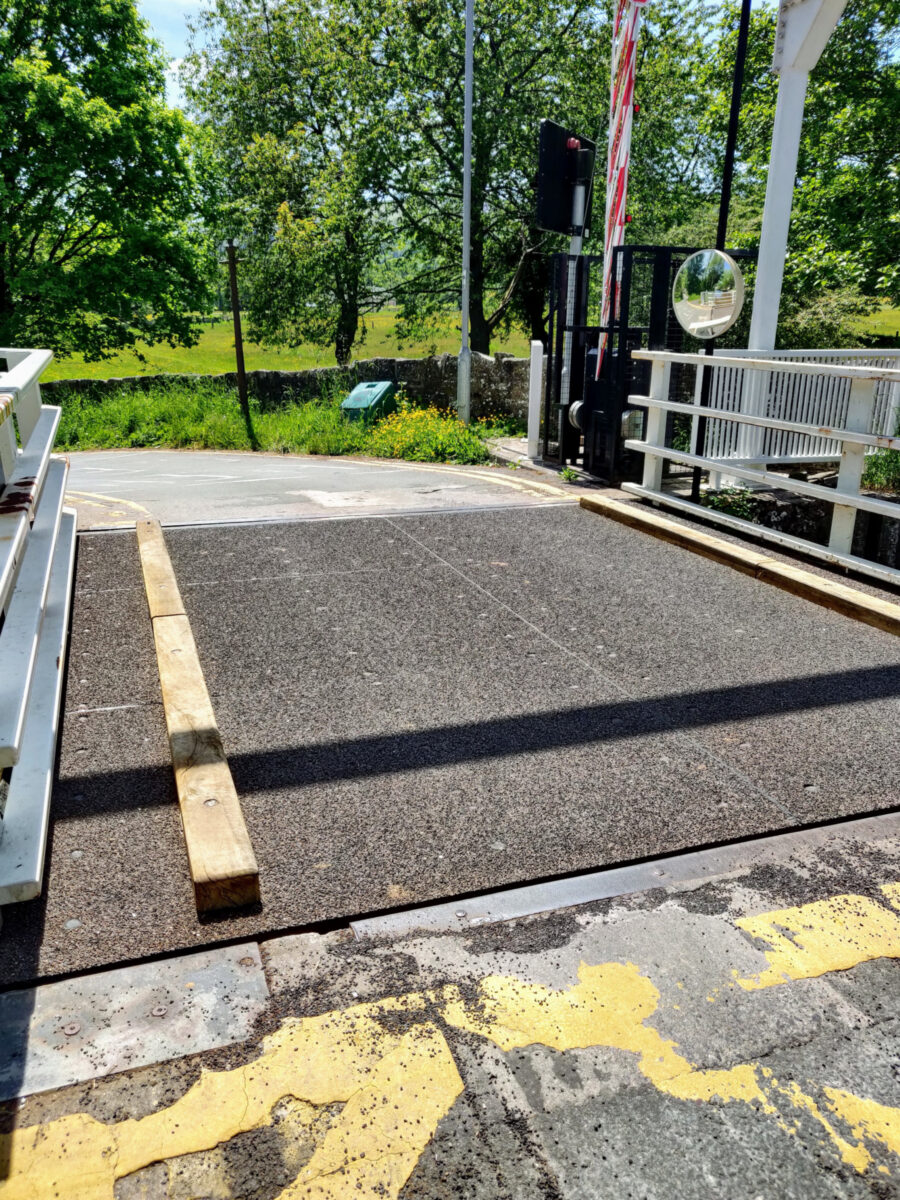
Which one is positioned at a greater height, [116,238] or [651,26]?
[651,26]

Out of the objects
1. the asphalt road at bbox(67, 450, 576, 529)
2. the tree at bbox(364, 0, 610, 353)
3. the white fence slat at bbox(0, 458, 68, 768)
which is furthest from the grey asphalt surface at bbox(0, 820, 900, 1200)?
the tree at bbox(364, 0, 610, 353)

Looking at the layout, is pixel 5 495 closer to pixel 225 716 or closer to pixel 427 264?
pixel 225 716

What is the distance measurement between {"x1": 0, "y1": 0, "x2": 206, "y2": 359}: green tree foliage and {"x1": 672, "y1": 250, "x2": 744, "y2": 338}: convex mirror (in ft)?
70.2

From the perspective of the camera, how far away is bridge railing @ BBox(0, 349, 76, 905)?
252cm

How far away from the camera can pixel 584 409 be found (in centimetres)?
993

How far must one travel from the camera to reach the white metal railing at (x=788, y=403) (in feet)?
28.2

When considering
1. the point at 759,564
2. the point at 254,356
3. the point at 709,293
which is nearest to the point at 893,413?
the point at 709,293

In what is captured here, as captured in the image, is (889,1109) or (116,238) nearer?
(889,1109)

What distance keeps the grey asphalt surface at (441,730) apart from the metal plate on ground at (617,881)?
0.06 meters

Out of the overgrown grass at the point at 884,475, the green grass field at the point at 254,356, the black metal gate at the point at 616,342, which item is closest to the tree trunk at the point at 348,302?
the green grass field at the point at 254,356

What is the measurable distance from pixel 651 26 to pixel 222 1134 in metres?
33.9

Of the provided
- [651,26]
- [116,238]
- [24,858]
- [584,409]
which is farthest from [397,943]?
[651,26]

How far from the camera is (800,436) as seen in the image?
30.2ft

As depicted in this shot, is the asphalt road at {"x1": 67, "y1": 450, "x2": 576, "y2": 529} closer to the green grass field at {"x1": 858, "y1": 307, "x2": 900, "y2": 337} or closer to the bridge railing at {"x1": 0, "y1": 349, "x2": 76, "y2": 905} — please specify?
the bridge railing at {"x1": 0, "y1": 349, "x2": 76, "y2": 905}
